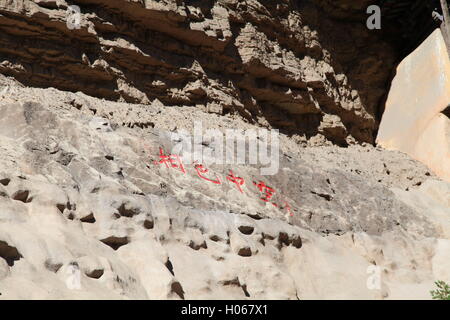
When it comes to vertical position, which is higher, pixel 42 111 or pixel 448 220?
pixel 42 111

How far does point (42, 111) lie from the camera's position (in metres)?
7.57

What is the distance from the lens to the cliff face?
9312 mm

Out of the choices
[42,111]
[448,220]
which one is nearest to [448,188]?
[448,220]

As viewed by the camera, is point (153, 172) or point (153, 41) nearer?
point (153, 172)

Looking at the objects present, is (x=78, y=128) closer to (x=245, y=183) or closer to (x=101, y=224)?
(x=101, y=224)

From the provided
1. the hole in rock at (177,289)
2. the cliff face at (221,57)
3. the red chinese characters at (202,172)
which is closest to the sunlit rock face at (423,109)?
the cliff face at (221,57)

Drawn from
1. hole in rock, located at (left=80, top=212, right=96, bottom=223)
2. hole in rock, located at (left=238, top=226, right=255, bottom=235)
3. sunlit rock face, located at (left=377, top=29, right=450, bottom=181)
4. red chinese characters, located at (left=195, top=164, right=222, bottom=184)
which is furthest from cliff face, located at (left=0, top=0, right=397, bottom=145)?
hole in rock, located at (left=80, top=212, right=96, bottom=223)

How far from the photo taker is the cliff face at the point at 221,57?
9.31 meters

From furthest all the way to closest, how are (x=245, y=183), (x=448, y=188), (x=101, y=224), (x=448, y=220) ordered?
(x=448, y=188), (x=448, y=220), (x=245, y=183), (x=101, y=224)

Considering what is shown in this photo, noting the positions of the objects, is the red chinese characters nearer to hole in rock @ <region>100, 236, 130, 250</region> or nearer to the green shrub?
hole in rock @ <region>100, 236, 130, 250</region>

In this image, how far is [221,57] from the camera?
37.1ft

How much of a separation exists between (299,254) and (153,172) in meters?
2.09
